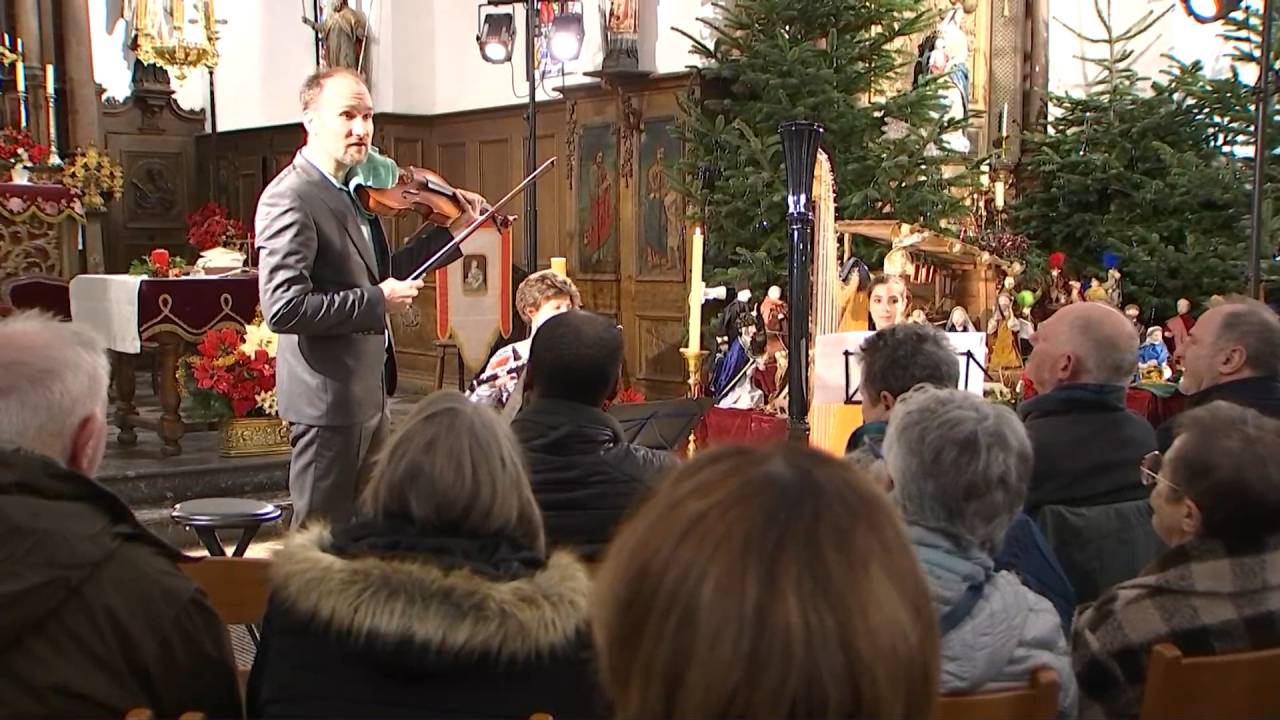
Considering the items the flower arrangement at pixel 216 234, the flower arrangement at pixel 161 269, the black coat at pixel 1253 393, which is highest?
the flower arrangement at pixel 216 234

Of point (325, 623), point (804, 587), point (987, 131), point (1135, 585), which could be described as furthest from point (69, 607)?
point (987, 131)

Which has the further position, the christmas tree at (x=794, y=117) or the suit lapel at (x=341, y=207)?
the christmas tree at (x=794, y=117)

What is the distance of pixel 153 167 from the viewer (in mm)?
11484

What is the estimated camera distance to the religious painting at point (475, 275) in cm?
809

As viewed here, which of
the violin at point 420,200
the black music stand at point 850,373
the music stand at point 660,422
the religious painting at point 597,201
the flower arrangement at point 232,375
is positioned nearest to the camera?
the music stand at point 660,422

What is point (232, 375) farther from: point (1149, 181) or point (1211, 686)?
point (1149, 181)

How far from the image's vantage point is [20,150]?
7586 mm

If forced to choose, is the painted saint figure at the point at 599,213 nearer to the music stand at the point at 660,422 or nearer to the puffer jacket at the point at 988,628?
the music stand at the point at 660,422

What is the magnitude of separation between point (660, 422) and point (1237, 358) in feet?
4.65

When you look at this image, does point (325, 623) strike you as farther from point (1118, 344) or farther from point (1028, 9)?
point (1028, 9)

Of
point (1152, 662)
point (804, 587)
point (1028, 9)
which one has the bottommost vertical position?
point (1152, 662)

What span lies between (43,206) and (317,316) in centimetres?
526

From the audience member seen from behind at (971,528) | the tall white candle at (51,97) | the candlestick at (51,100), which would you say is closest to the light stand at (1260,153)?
the audience member seen from behind at (971,528)

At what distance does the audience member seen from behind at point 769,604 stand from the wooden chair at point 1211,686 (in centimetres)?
76
